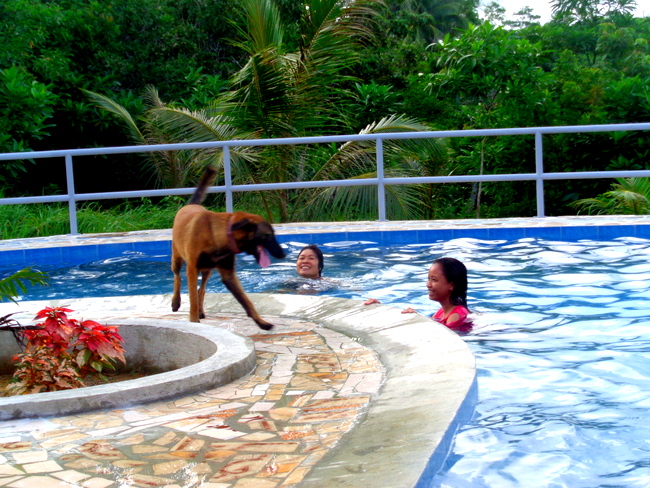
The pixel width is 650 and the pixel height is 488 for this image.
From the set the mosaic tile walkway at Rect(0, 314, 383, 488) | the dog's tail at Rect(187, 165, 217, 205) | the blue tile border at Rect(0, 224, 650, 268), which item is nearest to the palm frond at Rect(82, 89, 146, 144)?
the blue tile border at Rect(0, 224, 650, 268)

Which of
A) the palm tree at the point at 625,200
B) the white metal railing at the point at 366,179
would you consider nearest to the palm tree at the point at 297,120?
the white metal railing at the point at 366,179

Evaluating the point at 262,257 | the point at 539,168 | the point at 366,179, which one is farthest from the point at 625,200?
the point at 262,257

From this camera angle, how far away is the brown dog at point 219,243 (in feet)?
16.0

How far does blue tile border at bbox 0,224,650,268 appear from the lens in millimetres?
9648

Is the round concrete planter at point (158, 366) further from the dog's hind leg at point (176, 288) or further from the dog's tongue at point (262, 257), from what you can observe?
the dog's hind leg at point (176, 288)

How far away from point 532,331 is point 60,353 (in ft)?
11.0

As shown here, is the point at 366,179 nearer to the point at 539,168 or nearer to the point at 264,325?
the point at 539,168

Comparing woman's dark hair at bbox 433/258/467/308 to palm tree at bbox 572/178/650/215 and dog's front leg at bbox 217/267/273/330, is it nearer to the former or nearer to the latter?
dog's front leg at bbox 217/267/273/330

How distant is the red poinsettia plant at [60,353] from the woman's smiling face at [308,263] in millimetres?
3334

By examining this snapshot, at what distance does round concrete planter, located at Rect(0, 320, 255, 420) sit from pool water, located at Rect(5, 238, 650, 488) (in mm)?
1291

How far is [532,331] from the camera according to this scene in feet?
19.4

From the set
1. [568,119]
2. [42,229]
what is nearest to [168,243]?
[42,229]

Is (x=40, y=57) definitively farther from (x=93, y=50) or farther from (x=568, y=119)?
(x=568, y=119)

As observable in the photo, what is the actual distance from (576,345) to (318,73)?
28.9 feet
